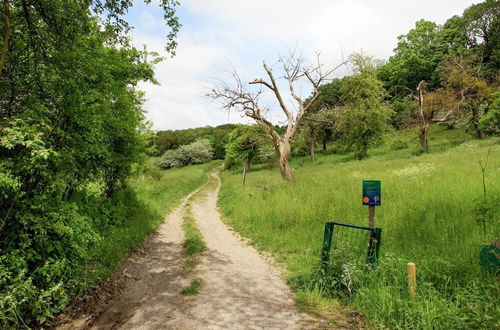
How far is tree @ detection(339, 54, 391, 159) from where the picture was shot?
1109 inches

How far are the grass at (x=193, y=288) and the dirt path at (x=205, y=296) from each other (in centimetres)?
11

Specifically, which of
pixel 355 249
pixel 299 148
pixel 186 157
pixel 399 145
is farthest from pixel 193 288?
pixel 186 157

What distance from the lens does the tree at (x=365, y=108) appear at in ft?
92.4

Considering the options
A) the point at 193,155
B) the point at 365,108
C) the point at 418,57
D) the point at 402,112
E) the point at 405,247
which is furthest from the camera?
the point at 193,155

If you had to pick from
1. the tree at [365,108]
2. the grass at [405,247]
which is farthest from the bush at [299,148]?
the grass at [405,247]

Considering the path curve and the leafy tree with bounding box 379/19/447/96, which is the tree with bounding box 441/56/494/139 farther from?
the path curve

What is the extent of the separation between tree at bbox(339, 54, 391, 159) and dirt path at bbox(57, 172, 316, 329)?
23.7 meters

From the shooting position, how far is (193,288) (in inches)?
190

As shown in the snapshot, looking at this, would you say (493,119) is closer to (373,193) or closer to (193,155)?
(373,193)

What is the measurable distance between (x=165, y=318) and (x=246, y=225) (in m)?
6.47

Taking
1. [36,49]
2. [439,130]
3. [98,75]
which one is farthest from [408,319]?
[439,130]

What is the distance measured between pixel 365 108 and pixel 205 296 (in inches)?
1177

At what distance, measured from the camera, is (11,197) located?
3766 mm

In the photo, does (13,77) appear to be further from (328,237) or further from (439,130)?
(439,130)
